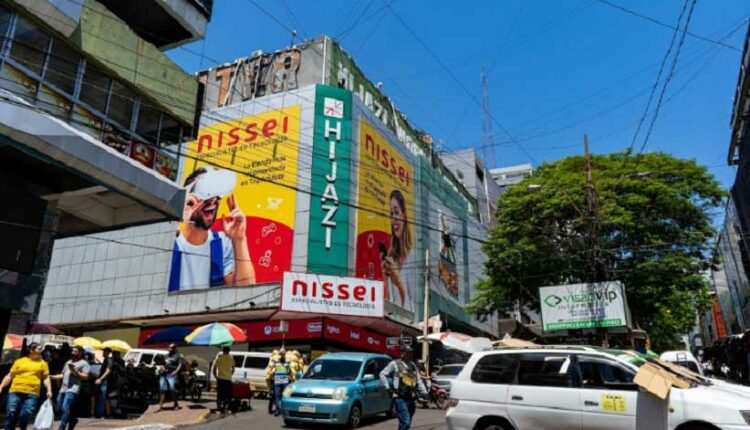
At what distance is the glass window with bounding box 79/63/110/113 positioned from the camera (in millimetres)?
14016

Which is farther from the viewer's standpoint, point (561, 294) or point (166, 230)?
point (166, 230)

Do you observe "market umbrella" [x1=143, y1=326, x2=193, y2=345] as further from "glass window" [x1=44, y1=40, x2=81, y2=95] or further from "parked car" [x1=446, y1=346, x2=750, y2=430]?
"parked car" [x1=446, y1=346, x2=750, y2=430]

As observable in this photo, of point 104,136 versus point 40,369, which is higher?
point 104,136

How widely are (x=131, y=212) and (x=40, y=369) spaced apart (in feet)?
26.2

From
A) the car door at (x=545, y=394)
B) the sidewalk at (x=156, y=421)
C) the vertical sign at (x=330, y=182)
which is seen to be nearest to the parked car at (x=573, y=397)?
the car door at (x=545, y=394)

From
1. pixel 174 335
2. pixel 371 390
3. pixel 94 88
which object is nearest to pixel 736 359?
pixel 371 390

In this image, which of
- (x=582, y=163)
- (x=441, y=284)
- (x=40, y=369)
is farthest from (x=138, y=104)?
(x=441, y=284)

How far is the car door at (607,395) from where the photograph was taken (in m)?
7.32

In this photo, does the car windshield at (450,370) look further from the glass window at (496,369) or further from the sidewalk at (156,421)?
the glass window at (496,369)

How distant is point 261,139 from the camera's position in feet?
104

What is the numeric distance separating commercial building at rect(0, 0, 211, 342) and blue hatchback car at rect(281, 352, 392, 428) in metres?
6.95

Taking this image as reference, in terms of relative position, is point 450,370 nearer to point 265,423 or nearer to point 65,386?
point 265,423

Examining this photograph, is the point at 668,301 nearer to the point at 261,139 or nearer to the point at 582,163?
the point at 582,163

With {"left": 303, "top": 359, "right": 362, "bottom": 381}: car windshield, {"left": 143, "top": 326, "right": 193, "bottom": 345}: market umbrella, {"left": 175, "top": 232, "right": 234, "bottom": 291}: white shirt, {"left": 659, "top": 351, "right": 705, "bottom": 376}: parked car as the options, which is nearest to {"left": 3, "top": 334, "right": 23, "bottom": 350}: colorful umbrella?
{"left": 303, "top": 359, "right": 362, "bottom": 381}: car windshield
